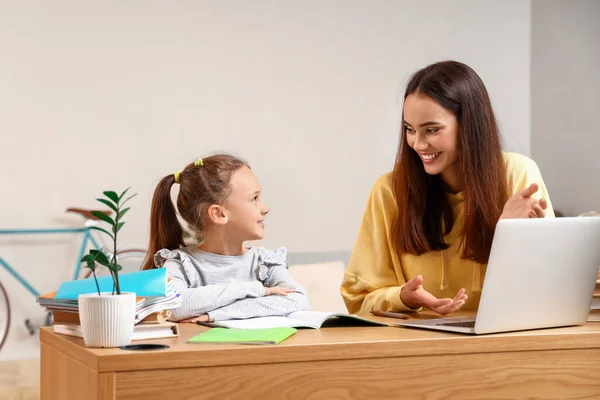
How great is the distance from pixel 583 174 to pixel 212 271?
2.38 m

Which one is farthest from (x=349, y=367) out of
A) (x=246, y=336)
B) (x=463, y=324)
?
(x=463, y=324)

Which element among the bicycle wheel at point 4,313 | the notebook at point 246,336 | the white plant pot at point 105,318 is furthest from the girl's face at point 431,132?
the bicycle wheel at point 4,313

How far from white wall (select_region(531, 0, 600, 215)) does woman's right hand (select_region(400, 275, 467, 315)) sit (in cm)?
218

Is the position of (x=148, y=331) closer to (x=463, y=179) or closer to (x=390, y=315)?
(x=390, y=315)

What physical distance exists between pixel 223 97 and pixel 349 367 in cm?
285

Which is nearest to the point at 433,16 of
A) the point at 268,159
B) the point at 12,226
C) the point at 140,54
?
the point at 268,159

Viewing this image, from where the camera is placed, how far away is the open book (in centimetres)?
139

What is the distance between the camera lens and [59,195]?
3752mm

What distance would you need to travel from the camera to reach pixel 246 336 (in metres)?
1.24

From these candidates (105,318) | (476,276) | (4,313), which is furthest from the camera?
(4,313)

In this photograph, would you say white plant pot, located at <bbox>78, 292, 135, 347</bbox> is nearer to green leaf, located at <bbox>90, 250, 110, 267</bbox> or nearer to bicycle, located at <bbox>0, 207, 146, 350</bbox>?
green leaf, located at <bbox>90, 250, 110, 267</bbox>

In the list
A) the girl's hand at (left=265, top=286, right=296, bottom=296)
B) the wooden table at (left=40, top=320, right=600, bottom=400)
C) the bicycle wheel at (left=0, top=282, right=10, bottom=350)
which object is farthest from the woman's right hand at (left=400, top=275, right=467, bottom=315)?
the bicycle wheel at (left=0, top=282, right=10, bottom=350)

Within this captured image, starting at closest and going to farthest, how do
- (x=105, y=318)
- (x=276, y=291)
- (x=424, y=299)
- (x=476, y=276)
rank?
(x=105, y=318), (x=424, y=299), (x=276, y=291), (x=476, y=276)

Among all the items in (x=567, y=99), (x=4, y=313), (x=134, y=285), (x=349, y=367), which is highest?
(x=567, y=99)
